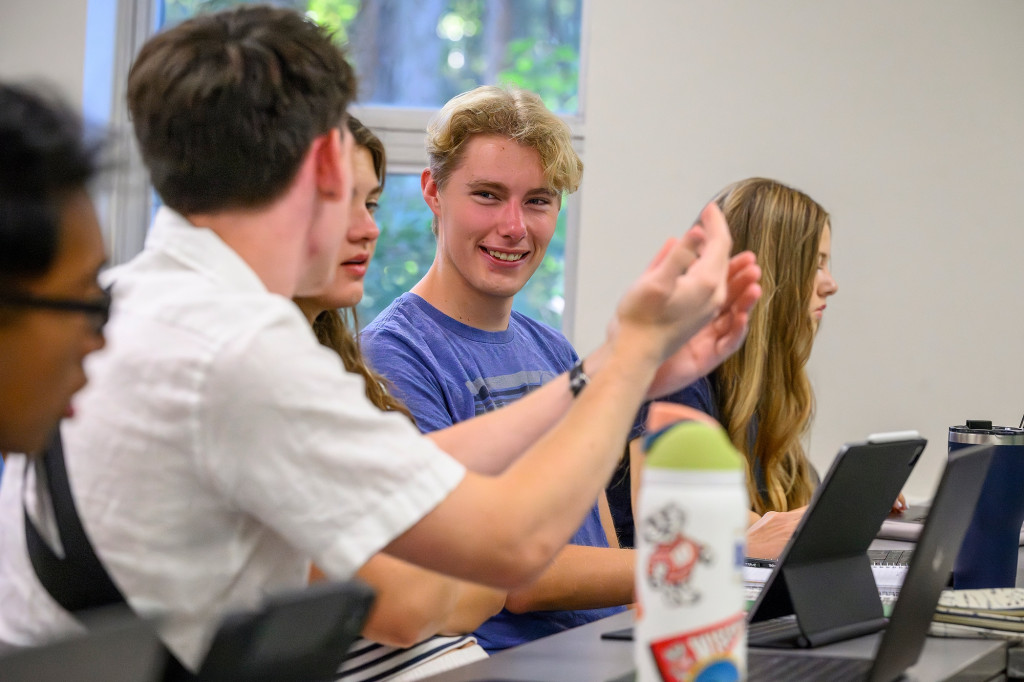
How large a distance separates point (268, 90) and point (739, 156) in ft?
7.85

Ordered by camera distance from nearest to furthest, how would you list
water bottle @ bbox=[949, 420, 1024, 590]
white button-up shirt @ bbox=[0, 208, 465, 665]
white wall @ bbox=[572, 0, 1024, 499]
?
white button-up shirt @ bbox=[0, 208, 465, 665] < water bottle @ bbox=[949, 420, 1024, 590] < white wall @ bbox=[572, 0, 1024, 499]

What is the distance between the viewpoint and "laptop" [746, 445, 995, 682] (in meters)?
0.90

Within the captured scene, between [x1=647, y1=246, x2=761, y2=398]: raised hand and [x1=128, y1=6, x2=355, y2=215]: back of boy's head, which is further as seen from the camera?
[x1=647, y1=246, x2=761, y2=398]: raised hand

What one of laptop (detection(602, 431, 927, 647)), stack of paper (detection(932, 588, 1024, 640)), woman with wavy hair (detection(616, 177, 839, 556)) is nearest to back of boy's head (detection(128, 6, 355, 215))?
laptop (detection(602, 431, 927, 647))

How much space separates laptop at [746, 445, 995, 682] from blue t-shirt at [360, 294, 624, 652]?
63cm

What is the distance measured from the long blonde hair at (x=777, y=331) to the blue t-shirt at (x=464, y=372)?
362mm

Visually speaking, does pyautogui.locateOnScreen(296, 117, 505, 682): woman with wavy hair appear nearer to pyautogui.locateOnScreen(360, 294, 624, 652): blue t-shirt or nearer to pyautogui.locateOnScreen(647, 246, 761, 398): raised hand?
pyautogui.locateOnScreen(360, 294, 624, 652): blue t-shirt

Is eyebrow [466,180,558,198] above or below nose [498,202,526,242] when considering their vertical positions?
above

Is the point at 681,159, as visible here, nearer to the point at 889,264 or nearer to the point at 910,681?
the point at 889,264

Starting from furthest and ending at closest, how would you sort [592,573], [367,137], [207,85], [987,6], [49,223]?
[987,6] < [367,137] < [592,573] < [207,85] < [49,223]

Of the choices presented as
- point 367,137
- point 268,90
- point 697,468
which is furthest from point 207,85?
point 367,137

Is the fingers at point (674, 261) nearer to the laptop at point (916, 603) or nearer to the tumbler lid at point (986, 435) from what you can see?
the laptop at point (916, 603)

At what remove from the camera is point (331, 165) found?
0.99 m

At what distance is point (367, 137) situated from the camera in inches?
64.4
